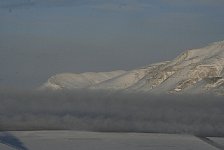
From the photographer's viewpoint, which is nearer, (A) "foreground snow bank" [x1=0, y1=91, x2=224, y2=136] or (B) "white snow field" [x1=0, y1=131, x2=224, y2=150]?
(B) "white snow field" [x1=0, y1=131, x2=224, y2=150]

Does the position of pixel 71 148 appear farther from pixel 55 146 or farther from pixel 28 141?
pixel 28 141

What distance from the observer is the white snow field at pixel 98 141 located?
2895 cm

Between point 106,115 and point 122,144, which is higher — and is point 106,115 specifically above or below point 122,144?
above

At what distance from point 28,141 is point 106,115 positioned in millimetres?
19559

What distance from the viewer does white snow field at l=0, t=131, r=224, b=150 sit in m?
29.0

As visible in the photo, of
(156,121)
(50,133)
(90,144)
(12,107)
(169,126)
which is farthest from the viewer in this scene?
(12,107)

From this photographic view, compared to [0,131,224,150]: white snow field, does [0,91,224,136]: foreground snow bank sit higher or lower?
higher

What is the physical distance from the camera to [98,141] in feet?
105

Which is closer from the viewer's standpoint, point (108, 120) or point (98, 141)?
point (98, 141)

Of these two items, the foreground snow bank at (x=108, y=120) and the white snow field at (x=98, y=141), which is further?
the foreground snow bank at (x=108, y=120)

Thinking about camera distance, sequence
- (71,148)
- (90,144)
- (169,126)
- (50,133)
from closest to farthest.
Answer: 1. (71,148)
2. (90,144)
3. (50,133)
4. (169,126)

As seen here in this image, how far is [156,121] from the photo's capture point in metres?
46.3

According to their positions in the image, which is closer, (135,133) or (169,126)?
(135,133)

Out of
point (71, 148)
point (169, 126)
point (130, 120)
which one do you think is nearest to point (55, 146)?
point (71, 148)
